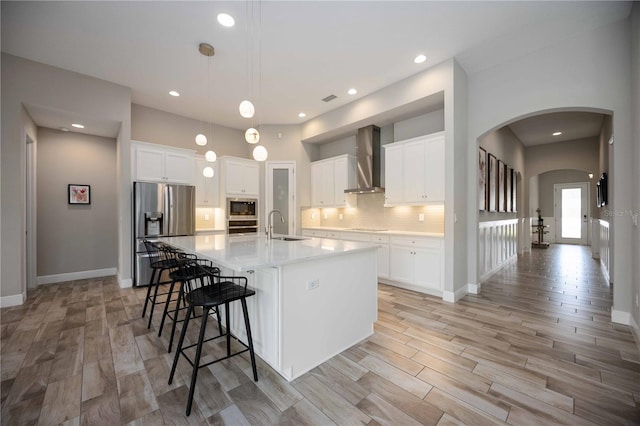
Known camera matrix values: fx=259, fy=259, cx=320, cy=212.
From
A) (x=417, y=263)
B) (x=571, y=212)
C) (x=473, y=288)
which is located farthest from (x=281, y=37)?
(x=571, y=212)

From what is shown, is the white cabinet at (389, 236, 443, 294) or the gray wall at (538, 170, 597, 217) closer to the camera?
the white cabinet at (389, 236, 443, 294)

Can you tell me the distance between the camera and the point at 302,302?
2.05 m

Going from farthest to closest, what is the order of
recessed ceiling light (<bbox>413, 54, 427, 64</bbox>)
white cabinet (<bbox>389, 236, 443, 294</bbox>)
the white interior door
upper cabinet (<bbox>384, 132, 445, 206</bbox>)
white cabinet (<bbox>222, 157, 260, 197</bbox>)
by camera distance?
the white interior door
white cabinet (<bbox>222, 157, 260, 197</bbox>)
upper cabinet (<bbox>384, 132, 445, 206</bbox>)
white cabinet (<bbox>389, 236, 443, 294</bbox>)
recessed ceiling light (<bbox>413, 54, 427, 64</bbox>)

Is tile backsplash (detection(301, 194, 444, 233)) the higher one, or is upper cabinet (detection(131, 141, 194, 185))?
upper cabinet (detection(131, 141, 194, 185))

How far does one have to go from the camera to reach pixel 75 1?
2609 millimetres

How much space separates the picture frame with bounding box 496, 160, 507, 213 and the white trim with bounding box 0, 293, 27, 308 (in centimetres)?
824

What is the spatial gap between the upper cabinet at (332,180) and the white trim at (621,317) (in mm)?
4113

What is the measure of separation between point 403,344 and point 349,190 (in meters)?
Result: 3.41

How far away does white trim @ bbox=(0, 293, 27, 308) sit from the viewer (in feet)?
11.2

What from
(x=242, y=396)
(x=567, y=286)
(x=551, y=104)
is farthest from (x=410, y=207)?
(x=242, y=396)

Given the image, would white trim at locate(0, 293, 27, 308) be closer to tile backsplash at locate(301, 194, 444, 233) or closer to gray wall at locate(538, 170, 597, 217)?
tile backsplash at locate(301, 194, 444, 233)

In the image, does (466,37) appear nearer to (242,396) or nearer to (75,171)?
(242,396)

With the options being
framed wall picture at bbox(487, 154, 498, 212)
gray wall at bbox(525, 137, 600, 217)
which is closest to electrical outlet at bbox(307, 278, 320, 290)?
framed wall picture at bbox(487, 154, 498, 212)

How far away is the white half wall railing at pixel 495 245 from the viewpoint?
458 centimetres
